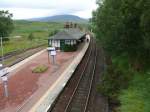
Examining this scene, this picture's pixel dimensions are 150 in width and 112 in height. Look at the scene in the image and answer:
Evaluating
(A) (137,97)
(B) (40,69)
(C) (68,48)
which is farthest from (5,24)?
(A) (137,97)

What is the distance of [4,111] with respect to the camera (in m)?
24.3

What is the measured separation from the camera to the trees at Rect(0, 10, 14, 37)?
3511 inches

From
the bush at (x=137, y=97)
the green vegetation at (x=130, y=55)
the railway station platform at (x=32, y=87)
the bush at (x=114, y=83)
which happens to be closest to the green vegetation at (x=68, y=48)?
the railway station platform at (x=32, y=87)

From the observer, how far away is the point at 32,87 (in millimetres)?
31156

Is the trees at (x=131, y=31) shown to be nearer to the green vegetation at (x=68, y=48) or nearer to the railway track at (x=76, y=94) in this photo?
A: the railway track at (x=76, y=94)

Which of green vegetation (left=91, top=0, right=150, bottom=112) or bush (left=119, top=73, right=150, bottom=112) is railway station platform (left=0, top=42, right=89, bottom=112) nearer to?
green vegetation (left=91, top=0, right=150, bottom=112)

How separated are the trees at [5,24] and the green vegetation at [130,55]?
60.9 meters

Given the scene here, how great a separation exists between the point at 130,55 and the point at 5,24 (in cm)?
6506

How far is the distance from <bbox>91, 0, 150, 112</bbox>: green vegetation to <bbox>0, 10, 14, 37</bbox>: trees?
2397 inches

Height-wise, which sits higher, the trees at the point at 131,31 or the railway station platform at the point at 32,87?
the trees at the point at 131,31

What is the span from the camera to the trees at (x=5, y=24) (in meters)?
89.2

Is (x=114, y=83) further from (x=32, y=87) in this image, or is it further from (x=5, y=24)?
(x=5, y=24)

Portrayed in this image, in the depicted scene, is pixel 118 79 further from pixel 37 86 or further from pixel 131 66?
pixel 37 86

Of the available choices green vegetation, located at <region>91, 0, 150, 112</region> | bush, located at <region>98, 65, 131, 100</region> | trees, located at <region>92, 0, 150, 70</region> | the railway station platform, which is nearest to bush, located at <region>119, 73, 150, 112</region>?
green vegetation, located at <region>91, 0, 150, 112</region>
